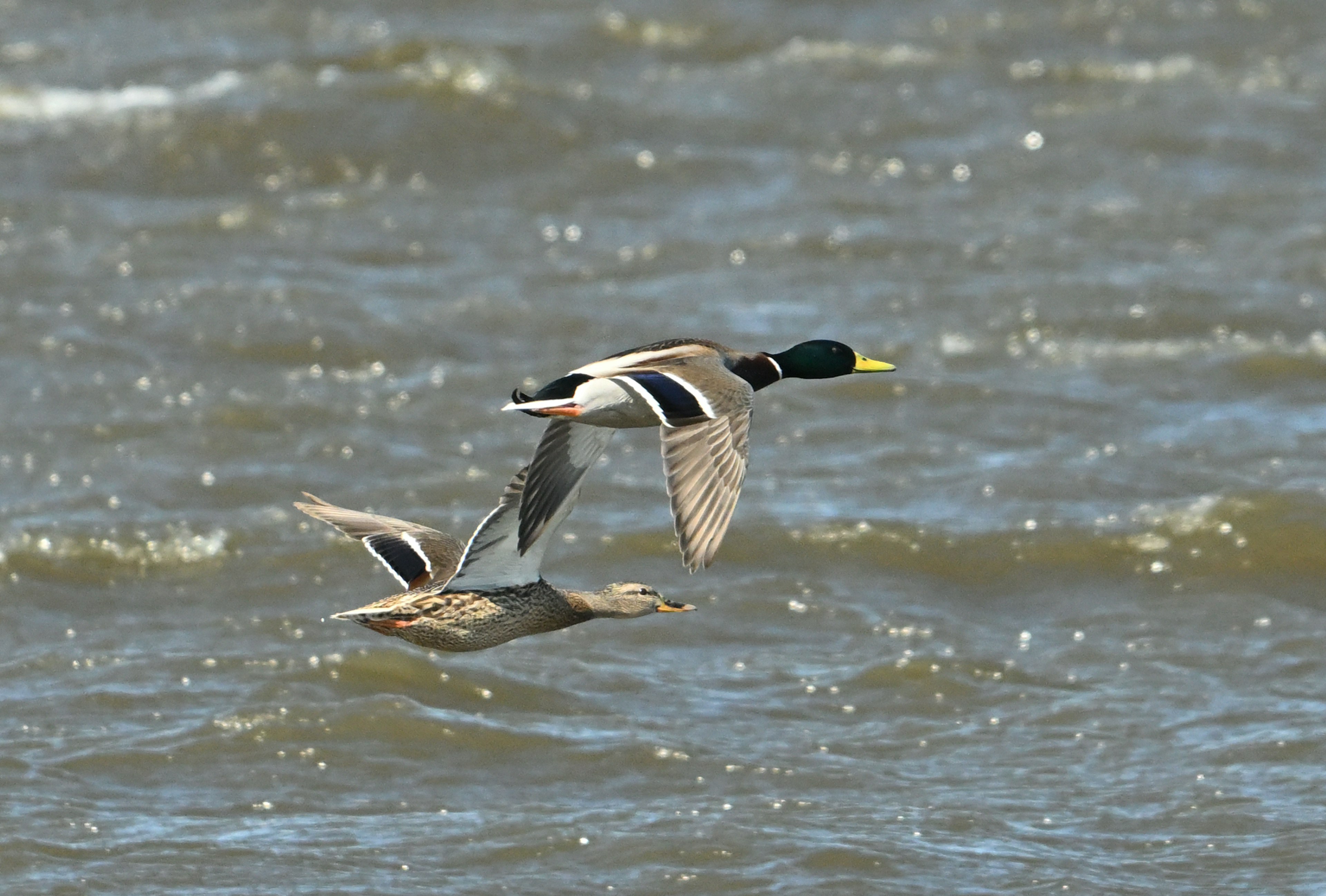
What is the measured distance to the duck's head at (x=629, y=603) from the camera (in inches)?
329

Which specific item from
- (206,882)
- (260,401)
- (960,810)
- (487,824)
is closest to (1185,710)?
(960,810)

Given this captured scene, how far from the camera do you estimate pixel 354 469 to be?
12109mm

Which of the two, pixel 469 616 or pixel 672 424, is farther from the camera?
pixel 469 616

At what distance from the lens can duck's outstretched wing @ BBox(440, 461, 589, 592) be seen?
763 centimetres

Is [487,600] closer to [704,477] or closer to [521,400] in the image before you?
[521,400]

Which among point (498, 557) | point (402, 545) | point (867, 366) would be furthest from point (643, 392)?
point (867, 366)

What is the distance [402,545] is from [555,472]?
0.86 metres

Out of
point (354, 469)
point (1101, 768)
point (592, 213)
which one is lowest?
point (1101, 768)

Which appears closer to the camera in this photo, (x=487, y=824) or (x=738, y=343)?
(x=487, y=824)

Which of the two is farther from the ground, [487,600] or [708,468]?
[708,468]

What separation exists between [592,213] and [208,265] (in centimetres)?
295

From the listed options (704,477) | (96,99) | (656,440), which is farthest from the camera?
(96,99)

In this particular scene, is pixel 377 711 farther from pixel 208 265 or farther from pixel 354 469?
pixel 208 265

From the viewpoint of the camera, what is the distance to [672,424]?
22.5 ft
